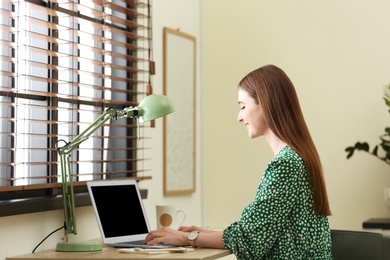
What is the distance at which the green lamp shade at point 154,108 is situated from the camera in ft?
8.88

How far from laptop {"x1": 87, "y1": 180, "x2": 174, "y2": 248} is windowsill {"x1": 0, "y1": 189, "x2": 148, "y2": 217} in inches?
5.7

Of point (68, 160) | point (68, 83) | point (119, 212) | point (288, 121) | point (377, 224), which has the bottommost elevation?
point (377, 224)

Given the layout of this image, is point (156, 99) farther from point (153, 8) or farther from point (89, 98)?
point (153, 8)

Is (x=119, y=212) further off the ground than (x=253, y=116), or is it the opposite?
(x=253, y=116)

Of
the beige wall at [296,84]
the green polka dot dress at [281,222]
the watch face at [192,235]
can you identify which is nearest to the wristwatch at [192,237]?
the watch face at [192,235]

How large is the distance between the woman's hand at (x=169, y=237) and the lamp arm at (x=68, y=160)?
0.31m

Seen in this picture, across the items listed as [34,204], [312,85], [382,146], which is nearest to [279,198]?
[34,204]

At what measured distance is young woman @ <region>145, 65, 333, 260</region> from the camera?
246cm

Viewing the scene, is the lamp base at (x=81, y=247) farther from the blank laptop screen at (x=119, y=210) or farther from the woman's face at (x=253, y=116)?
the woman's face at (x=253, y=116)

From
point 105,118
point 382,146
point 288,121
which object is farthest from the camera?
point 382,146

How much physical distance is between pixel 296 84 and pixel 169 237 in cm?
177

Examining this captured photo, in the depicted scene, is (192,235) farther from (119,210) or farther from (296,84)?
(296,84)

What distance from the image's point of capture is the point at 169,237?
103 inches

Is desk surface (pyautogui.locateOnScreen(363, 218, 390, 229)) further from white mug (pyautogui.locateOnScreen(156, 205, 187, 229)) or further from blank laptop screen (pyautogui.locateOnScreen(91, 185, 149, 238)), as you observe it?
blank laptop screen (pyautogui.locateOnScreen(91, 185, 149, 238))
